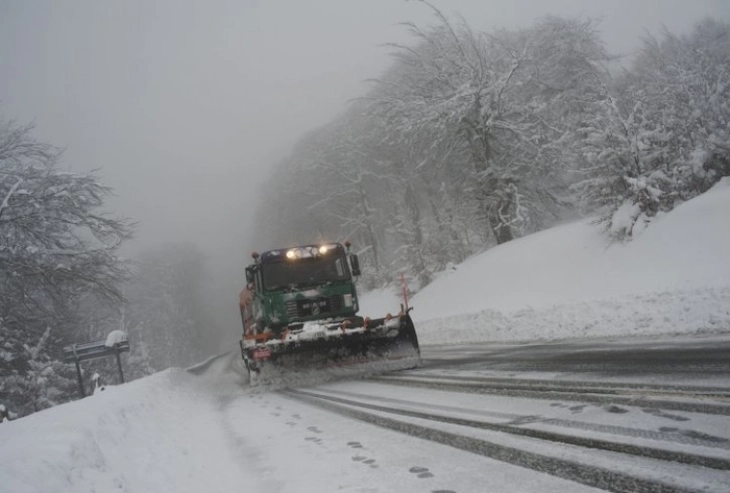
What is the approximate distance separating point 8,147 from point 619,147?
16.5 meters

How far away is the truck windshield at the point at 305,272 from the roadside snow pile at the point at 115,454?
4813 mm

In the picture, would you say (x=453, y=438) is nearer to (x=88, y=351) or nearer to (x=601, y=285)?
(x=601, y=285)

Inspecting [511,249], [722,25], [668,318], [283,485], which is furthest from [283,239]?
[283,485]

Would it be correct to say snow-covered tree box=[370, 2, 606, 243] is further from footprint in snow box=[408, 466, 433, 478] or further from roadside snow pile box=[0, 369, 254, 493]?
footprint in snow box=[408, 466, 433, 478]

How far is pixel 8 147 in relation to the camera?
14.2 meters

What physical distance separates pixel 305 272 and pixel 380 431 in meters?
7.14

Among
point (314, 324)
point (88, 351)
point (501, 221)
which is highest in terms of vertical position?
point (501, 221)

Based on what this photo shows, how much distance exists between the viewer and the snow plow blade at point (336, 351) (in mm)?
9859

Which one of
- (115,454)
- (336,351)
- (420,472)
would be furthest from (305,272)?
(420,472)

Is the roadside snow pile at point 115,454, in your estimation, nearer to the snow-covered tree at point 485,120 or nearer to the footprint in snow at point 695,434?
the footprint in snow at point 695,434

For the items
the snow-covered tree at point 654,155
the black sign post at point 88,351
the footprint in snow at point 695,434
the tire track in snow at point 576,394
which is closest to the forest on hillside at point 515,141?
the snow-covered tree at point 654,155

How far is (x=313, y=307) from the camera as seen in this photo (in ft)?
37.1

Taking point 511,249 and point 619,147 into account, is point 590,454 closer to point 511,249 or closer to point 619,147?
point 619,147

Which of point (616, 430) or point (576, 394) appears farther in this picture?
point (576, 394)
